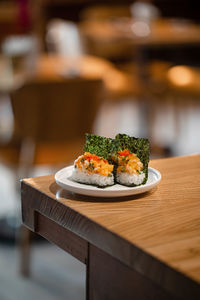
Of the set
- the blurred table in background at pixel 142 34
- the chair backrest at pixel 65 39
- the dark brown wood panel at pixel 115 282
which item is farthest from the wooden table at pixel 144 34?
the dark brown wood panel at pixel 115 282

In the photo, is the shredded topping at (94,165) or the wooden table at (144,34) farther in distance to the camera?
the wooden table at (144,34)

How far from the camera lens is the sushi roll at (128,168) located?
102cm

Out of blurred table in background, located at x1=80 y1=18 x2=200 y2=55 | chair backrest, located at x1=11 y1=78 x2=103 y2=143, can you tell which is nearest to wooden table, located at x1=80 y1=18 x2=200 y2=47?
blurred table in background, located at x1=80 y1=18 x2=200 y2=55

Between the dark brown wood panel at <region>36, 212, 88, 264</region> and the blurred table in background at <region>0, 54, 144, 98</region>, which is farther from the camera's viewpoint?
the blurred table in background at <region>0, 54, 144, 98</region>

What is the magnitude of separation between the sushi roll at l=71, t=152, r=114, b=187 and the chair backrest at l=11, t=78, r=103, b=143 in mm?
1585

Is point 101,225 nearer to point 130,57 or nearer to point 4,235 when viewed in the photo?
point 4,235

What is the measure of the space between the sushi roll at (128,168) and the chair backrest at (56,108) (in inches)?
63.0

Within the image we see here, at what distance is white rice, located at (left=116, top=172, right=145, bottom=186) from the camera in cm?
102

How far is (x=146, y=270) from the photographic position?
0.80 metres

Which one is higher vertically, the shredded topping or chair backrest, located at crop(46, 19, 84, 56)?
chair backrest, located at crop(46, 19, 84, 56)

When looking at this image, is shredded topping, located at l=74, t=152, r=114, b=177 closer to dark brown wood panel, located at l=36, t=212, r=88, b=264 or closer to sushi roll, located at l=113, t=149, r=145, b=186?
sushi roll, located at l=113, t=149, r=145, b=186

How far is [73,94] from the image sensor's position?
2686mm

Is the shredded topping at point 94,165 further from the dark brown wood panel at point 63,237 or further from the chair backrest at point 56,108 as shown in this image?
the chair backrest at point 56,108

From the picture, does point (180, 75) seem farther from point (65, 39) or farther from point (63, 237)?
point (63, 237)
